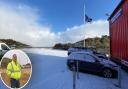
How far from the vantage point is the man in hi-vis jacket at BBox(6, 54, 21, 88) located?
197 inches

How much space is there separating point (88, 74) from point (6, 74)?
1290cm

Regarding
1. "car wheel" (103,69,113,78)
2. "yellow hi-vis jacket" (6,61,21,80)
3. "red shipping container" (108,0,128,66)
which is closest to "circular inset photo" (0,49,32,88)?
"yellow hi-vis jacket" (6,61,21,80)

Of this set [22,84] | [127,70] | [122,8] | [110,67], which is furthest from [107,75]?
[22,84]

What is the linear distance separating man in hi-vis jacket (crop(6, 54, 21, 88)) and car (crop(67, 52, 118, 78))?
1238 centimetres

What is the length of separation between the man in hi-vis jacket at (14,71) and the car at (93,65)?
1238 cm

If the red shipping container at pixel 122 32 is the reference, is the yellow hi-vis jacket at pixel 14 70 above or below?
below

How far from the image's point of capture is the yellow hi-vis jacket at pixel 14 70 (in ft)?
16.5

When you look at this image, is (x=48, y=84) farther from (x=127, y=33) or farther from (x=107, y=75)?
(x=127, y=33)

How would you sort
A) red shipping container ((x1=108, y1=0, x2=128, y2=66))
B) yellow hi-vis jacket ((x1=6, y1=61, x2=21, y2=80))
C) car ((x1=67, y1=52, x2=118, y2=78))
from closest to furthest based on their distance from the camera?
yellow hi-vis jacket ((x1=6, y1=61, x2=21, y2=80))
car ((x1=67, y1=52, x2=118, y2=78))
red shipping container ((x1=108, y1=0, x2=128, y2=66))

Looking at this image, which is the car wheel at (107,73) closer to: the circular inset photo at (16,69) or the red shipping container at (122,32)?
the red shipping container at (122,32)

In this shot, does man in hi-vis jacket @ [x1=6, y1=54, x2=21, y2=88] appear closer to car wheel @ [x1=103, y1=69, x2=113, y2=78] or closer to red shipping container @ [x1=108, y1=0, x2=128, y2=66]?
car wheel @ [x1=103, y1=69, x2=113, y2=78]

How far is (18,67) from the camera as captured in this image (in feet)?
16.7

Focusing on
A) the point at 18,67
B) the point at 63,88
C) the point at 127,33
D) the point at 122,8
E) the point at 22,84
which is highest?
the point at 122,8

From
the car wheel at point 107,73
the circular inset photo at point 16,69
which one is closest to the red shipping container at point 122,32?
the car wheel at point 107,73
